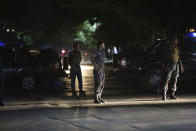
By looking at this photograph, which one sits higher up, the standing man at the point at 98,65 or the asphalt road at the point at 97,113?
the standing man at the point at 98,65

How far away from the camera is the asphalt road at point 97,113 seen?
8891 millimetres

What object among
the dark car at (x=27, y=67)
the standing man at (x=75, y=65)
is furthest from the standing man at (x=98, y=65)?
the dark car at (x=27, y=67)

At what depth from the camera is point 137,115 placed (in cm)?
1016

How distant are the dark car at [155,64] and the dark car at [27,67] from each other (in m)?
2.80

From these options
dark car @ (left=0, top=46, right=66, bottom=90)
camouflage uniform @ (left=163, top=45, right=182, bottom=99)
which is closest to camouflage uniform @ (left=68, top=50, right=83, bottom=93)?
dark car @ (left=0, top=46, right=66, bottom=90)

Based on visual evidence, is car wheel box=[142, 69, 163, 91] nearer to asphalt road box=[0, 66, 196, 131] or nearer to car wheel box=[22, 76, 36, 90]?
asphalt road box=[0, 66, 196, 131]

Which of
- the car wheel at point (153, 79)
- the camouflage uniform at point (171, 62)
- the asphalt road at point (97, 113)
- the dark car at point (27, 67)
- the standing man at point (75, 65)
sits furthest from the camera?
the dark car at point (27, 67)

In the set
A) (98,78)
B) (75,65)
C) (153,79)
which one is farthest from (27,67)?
(98,78)

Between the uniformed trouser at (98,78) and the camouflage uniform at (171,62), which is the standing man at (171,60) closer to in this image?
the camouflage uniform at (171,62)

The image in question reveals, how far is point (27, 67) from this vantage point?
16.9 metres

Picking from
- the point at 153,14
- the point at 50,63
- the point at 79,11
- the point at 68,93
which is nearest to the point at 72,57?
the point at 68,93

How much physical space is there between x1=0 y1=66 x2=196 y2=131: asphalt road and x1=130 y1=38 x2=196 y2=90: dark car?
2.80ft

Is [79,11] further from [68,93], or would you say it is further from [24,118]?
[24,118]

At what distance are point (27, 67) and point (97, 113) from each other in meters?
6.83
